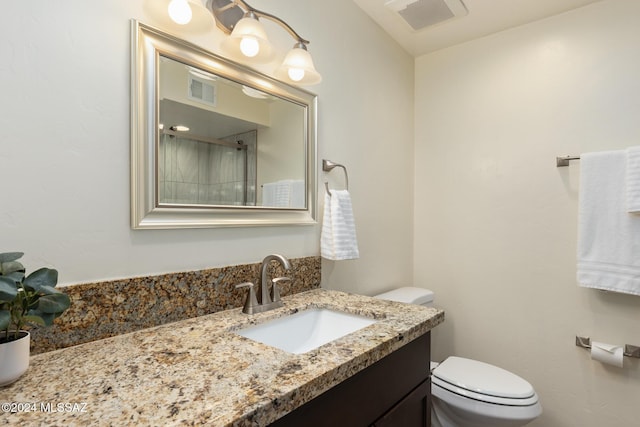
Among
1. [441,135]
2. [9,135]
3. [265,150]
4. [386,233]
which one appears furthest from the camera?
[441,135]

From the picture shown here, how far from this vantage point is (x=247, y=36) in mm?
1049

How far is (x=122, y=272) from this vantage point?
87cm

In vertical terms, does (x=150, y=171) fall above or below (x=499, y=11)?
below

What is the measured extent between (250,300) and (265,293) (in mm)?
69

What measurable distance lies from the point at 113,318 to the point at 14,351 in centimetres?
24

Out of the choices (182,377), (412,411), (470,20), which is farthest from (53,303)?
(470,20)

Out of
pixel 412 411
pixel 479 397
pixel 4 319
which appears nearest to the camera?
pixel 4 319

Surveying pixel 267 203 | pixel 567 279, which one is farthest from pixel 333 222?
pixel 567 279

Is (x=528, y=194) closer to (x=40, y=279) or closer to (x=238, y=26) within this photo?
(x=238, y=26)

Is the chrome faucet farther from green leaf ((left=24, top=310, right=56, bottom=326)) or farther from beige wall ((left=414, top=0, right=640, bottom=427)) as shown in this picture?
beige wall ((left=414, top=0, right=640, bottom=427))

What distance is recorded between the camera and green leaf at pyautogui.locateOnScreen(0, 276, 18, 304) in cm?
53

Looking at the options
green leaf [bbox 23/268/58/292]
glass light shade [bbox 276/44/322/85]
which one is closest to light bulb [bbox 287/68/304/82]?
glass light shade [bbox 276/44/322/85]

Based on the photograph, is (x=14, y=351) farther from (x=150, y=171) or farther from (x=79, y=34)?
(x=79, y=34)

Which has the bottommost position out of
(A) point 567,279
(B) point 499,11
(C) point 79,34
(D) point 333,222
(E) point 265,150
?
(A) point 567,279
